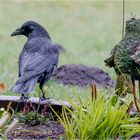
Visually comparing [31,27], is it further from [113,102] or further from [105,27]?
[105,27]

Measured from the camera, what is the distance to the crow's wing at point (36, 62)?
18.5 feet

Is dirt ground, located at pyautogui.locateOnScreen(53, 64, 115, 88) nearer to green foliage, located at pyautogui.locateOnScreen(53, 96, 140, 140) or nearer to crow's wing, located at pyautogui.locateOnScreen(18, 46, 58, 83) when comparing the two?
crow's wing, located at pyautogui.locateOnScreen(18, 46, 58, 83)

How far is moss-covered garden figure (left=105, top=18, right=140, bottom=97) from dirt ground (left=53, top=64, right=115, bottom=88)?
11.4 ft

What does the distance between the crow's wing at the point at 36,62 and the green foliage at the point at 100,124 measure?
1286 mm

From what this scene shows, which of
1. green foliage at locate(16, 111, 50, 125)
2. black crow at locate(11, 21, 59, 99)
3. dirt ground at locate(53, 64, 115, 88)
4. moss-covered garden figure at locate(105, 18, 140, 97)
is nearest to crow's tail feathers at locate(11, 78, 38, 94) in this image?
black crow at locate(11, 21, 59, 99)

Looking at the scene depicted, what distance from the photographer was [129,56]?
4797 millimetres

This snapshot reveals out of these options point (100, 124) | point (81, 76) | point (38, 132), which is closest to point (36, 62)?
point (38, 132)

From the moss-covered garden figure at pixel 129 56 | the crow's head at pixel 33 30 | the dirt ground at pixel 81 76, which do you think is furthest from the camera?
the dirt ground at pixel 81 76

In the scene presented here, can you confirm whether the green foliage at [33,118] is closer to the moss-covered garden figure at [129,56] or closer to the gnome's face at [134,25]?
the moss-covered garden figure at [129,56]

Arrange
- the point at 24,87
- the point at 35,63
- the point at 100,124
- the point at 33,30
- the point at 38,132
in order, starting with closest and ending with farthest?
the point at 100,124 → the point at 38,132 → the point at 24,87 → the point at 35,63 → the point at 33,30

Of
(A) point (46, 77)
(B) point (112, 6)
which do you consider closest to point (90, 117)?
(A) point (46, 77)

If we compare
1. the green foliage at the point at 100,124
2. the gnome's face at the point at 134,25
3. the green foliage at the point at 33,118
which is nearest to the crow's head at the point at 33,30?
the green foliage at the point at 33,118

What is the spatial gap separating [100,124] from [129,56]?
0.76m

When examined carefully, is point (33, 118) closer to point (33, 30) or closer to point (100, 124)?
point (100, 124)
